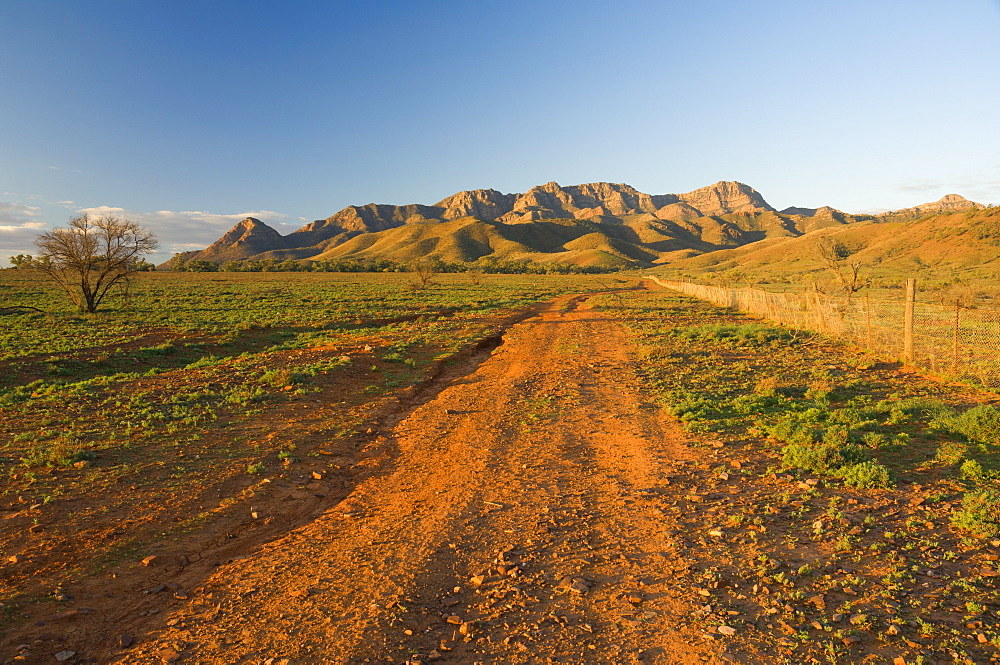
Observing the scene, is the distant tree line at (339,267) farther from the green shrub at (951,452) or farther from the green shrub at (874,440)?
the green shrub at (951,452)

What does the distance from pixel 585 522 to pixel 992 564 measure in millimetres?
3549

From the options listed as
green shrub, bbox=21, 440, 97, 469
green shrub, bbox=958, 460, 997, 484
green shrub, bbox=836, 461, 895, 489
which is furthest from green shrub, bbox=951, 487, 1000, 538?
green shrub, bbox=21, 440, 97, 469

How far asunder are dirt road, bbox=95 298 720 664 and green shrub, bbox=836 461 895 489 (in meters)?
1.93

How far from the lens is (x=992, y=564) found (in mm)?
4504

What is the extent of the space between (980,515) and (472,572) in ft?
16.7

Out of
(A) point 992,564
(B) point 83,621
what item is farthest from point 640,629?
(B) point 83,621

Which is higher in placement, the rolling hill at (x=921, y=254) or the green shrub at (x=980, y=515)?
the rolling hill at (x=921, y=254)

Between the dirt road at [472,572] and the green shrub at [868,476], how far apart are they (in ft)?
6.33

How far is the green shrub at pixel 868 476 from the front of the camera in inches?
243

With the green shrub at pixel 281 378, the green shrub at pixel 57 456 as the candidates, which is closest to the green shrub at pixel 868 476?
the green shrub at pixel 57 456

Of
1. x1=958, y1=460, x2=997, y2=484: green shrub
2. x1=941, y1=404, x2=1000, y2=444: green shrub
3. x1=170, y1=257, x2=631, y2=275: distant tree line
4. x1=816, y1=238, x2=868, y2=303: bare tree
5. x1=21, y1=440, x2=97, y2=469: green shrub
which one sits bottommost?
x1=958, y1=460, x2=997, y2=484: green shrub

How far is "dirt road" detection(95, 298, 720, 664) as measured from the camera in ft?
12.4

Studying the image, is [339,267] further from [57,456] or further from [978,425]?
[978,425]

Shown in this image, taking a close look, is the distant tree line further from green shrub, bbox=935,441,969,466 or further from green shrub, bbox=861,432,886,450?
green shrub, bbox=935,441,969,466
